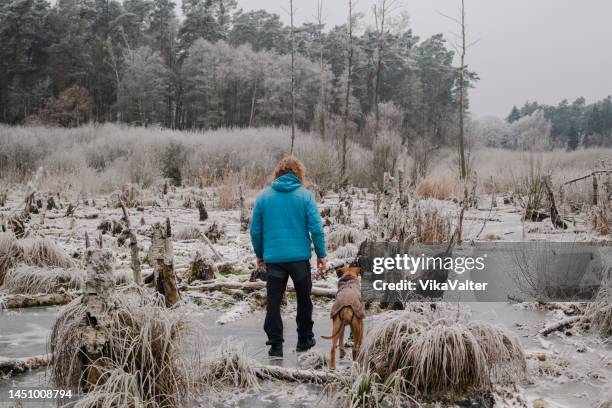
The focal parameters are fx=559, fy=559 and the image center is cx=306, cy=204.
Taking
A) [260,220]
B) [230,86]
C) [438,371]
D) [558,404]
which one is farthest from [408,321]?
[230,86]

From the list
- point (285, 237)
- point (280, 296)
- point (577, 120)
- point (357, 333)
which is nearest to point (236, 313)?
point (280, 296)

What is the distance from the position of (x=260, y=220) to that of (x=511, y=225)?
25.8ft

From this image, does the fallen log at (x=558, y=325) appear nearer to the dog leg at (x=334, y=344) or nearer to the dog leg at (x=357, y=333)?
the dog leg at (x=357, y=333)

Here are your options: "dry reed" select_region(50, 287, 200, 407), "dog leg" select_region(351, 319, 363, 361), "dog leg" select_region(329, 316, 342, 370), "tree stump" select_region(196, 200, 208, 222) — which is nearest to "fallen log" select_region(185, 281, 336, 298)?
"dog leg" select_region(351, 319, 363, 361)

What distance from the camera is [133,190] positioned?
14.6 m

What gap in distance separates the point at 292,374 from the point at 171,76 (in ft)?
129

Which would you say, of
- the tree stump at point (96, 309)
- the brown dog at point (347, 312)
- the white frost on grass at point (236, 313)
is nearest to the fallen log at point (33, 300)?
the white frost on grass at point (236, 313)

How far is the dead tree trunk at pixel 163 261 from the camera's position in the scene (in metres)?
5.45

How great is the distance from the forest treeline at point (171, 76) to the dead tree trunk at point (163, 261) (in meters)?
28.9

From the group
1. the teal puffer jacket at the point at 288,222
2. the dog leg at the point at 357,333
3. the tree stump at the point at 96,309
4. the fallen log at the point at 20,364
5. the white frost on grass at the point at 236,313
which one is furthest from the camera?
the white frost on grass at the point at 236,313

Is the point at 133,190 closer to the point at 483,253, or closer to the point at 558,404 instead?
the point at 483,253

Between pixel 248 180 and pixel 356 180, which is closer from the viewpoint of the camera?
pixel 248 180

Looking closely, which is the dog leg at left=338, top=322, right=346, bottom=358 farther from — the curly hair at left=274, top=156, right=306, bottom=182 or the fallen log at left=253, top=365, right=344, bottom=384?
the curly hair at left=274, top=156, right=306, bottom=182

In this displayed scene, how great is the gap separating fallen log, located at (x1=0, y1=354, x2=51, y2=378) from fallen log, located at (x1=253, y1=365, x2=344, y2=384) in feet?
5.04
